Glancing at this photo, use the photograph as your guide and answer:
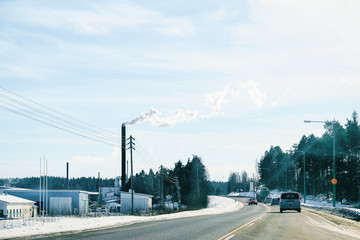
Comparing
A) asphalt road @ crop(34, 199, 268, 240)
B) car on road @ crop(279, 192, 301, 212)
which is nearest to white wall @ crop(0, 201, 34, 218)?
car on road @ crop(279, 192, 301, 212)

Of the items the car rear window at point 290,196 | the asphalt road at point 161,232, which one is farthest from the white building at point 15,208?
the asphalt road at point 161,232

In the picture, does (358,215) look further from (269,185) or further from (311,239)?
(269,185)

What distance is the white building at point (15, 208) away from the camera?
183 feet

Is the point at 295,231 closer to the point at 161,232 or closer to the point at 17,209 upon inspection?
the point at 161,232

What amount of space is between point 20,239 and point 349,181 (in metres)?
66.4

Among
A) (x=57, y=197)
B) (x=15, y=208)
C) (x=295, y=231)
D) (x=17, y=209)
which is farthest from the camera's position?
(x=57, y=197)

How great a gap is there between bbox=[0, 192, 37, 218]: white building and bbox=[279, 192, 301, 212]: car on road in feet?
111

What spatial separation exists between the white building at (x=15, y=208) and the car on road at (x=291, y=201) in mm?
33894

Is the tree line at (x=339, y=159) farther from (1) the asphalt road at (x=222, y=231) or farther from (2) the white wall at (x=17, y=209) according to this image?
(2) the white wall at (x=17, y=209)

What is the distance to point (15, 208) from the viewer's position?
58.5m

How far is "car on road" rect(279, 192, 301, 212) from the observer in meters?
39.6

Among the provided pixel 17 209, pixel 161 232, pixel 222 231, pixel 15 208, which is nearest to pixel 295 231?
pixel 222 231

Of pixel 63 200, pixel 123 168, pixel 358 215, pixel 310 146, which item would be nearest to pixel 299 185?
pixel 310 146

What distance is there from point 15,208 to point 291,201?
37.6m
